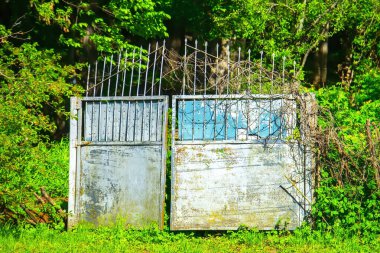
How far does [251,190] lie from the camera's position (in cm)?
1027

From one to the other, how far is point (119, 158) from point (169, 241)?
1438 millimetres

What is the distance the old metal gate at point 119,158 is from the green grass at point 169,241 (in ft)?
0.83

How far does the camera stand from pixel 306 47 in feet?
58.7

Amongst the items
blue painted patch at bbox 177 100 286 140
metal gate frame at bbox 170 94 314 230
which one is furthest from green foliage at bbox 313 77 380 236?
blue painted patch at bbox 177 100 286 140

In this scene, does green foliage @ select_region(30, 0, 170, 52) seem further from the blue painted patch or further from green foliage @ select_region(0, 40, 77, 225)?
the blue painted patch

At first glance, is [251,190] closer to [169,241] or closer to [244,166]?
[244,166]

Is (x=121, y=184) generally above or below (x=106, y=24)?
below

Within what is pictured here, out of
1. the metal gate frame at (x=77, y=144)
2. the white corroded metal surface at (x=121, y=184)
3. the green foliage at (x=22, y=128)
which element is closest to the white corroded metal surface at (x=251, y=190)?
the white corroded metal surface at (x=121, y=184)

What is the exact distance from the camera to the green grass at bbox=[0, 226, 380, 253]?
9766mm

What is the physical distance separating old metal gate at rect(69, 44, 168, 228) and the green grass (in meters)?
0.25

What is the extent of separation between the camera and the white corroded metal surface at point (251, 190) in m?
10.3

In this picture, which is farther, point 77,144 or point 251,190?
point 77,144

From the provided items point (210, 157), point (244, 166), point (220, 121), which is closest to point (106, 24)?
point (220, 121)

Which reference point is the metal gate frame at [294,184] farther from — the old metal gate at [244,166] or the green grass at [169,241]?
the green grass at [169,241]
